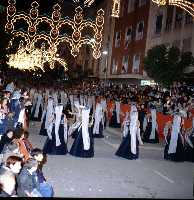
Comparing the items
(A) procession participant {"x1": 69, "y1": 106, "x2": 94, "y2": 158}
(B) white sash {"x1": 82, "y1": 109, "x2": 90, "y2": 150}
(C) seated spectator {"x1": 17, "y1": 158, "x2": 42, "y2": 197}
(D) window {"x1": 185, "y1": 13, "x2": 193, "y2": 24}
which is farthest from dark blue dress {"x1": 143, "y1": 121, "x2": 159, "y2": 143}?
(D) window {"x1": 185, "y1": 13, "x2": 193, "y2": 24}

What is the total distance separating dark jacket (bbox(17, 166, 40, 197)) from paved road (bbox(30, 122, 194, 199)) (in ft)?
5.20

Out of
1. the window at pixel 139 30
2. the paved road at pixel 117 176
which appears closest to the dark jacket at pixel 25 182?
the paved road at pixel 117 176

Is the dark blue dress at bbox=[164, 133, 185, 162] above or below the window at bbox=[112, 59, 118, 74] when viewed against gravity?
below

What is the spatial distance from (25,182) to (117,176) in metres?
4.59

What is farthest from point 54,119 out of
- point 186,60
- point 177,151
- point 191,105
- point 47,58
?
point 47,58

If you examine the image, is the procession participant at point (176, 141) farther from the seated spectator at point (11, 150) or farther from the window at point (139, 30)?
the window at point (139, 30)

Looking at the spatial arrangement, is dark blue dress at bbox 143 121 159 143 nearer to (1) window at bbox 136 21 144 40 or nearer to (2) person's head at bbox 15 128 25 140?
(2) person's head at bbox 15 128 25 140

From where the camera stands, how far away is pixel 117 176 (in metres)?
12.6

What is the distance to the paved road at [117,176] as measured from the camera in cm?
1087

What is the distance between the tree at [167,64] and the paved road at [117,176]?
1670 centimetres

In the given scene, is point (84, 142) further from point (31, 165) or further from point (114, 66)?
point (114, 66)

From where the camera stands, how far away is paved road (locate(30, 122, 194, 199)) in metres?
10.9

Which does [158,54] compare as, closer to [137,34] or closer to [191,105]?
[191,105]

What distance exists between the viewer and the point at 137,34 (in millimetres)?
53531
